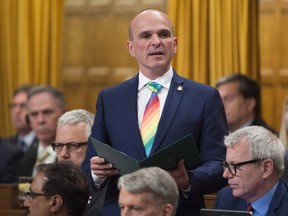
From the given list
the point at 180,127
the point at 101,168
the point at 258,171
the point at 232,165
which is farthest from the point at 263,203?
the point at 101,168

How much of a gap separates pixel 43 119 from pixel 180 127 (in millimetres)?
3375

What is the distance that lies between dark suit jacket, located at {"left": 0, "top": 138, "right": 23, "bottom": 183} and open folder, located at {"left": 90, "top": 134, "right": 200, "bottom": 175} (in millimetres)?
3476

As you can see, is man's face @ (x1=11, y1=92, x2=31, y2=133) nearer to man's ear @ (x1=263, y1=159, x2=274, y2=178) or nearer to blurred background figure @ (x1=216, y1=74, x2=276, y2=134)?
blurred background figure @ (x1=216, y1=74, x2=276, y2=134)

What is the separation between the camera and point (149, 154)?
Answer: 4496mm

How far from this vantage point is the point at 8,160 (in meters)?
7.83

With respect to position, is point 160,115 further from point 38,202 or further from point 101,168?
point 38,202

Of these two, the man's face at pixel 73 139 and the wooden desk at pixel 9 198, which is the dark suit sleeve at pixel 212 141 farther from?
the wooden desk at pixel 9 198

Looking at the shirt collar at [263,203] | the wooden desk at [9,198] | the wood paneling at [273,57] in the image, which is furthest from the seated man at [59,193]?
the wood paneling at [273,57]

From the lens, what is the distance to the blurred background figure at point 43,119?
7594 mm

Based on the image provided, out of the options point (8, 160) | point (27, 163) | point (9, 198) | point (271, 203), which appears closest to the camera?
point (271, 203)

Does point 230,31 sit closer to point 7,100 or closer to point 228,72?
point 228,72

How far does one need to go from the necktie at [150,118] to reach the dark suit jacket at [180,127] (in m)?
0.04

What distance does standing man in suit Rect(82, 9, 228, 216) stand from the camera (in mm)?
4484

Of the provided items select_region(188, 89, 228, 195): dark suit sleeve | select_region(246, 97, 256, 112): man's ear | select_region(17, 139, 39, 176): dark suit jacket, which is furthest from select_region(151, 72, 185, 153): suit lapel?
select_region(17, 139, 39, 176): dark suit jacket
